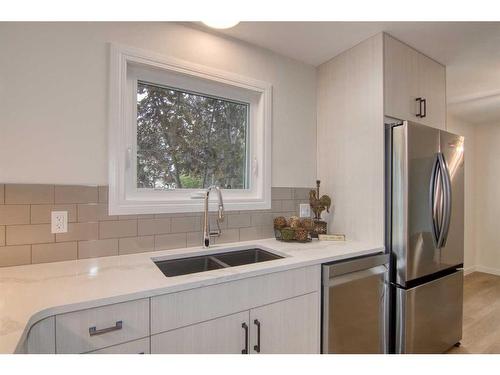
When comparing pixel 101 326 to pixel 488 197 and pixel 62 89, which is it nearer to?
pixel 62 89

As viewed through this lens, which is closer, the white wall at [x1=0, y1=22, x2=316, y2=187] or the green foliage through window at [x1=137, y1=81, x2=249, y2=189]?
the white wall at [x1=0, y1=22, x2=316, y2=187]

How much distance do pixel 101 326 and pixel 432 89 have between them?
8.45 ft

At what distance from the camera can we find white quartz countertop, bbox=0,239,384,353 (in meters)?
0.76

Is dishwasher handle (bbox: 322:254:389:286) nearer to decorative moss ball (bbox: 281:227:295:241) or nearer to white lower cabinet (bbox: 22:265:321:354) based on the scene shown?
white lower cabinet (bbox: 22:265:321:354)

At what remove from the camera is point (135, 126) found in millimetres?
1527

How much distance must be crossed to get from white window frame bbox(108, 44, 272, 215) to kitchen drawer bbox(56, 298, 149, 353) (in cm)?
63

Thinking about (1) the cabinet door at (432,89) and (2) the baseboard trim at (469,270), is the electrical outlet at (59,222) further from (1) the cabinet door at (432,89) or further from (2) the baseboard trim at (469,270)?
(2) the baseboard trim at (469,270)

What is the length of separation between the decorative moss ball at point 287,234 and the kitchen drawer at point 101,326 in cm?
105

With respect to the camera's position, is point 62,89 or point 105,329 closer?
point 105,329

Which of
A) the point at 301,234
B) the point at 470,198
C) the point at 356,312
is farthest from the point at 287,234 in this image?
the point at 470,198

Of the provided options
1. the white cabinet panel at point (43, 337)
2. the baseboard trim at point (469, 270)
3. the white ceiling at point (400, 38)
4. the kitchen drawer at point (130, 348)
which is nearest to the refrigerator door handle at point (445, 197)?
the white ceiling at point (400, 38)

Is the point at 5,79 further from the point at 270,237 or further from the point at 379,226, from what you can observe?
the point at 379,226

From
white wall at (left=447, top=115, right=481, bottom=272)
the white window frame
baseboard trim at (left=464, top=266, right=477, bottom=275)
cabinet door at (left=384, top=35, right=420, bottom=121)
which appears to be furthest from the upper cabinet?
baseboard trim at (left=464, top=266, right=477, bottom=275)
